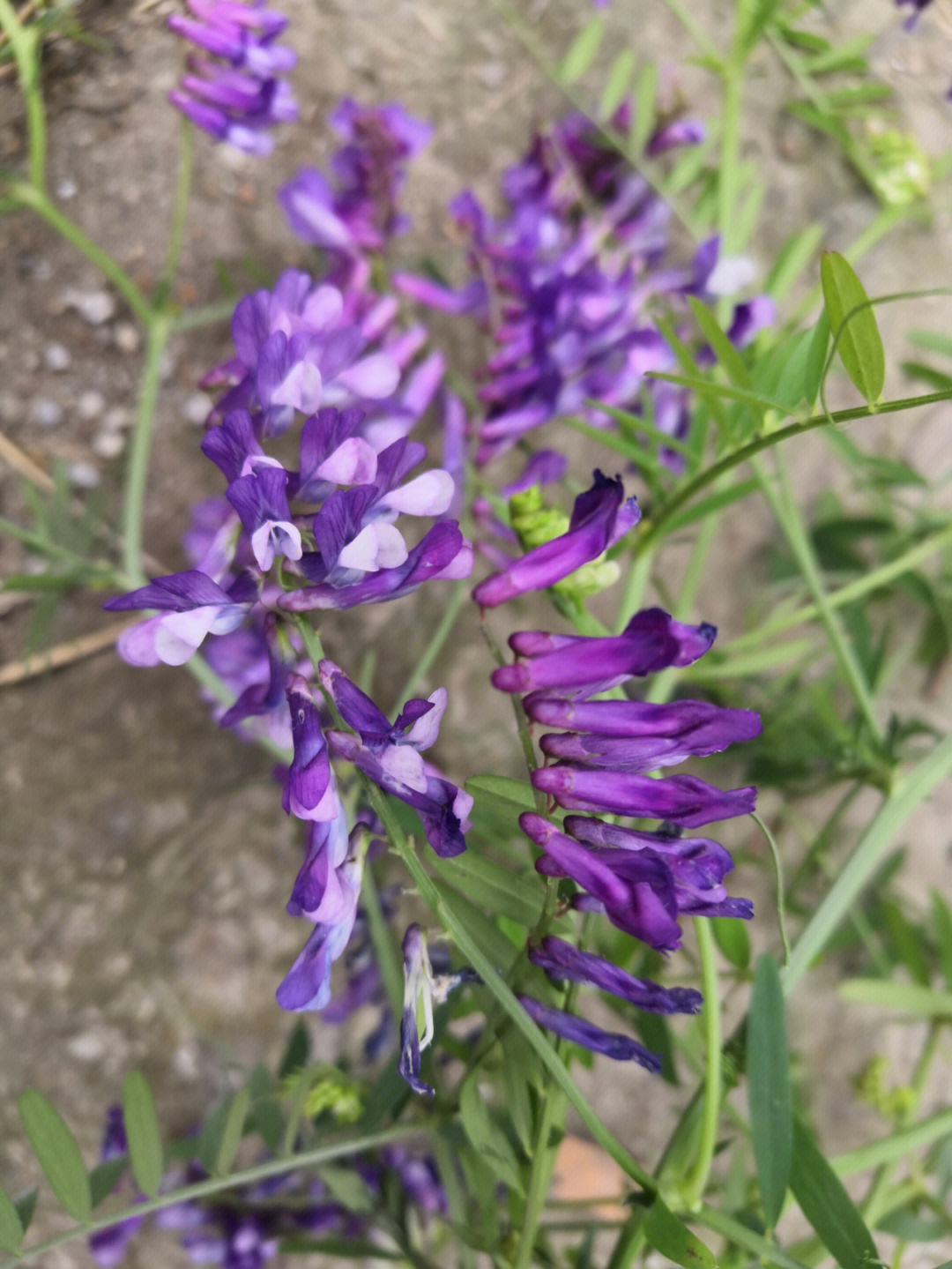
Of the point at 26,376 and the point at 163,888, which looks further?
the point at 163,888

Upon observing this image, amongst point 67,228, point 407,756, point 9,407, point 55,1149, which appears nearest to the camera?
point 407,756

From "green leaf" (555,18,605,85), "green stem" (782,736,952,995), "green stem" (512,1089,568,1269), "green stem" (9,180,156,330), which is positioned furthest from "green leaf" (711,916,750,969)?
"green leaf" (555,18,605,85)

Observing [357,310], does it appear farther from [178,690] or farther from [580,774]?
[580,774]

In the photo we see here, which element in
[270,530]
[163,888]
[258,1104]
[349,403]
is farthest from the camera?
[163,888]

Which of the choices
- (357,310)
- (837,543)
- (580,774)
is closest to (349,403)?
(357,310)

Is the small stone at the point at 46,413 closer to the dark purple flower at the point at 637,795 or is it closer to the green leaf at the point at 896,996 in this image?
the dark purple flower at the point at 637,795

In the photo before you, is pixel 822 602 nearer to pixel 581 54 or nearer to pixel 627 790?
pixel 627 790

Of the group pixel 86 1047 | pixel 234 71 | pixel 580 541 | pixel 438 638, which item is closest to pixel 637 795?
pixel 580 541

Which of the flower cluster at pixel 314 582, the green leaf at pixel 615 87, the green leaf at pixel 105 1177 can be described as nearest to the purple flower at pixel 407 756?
the flower cluster at pixel 314 582
